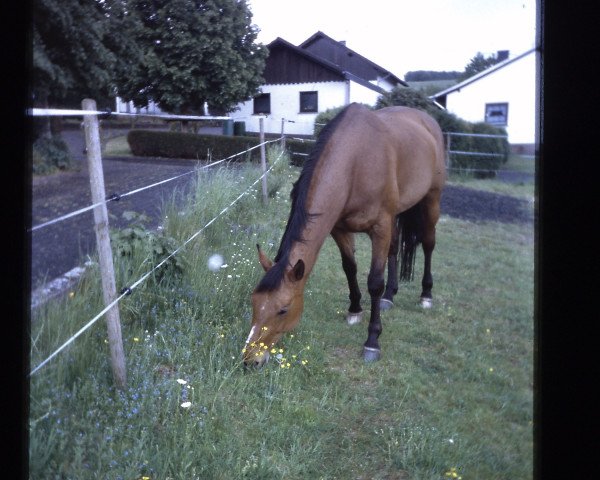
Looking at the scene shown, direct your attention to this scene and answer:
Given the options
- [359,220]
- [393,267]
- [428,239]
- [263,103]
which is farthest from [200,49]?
[393,267]

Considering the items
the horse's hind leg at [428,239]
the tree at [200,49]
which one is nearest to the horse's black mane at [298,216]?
the tree at [200,49]

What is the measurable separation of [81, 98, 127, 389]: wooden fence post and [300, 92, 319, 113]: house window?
0.95 metres

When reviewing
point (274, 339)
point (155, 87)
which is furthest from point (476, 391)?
point (155, 87)

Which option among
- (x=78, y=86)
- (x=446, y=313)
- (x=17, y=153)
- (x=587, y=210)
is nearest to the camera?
(x=587, y=210)

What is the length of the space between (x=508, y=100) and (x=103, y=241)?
1.96 meters

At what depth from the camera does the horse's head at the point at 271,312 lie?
2.82 m

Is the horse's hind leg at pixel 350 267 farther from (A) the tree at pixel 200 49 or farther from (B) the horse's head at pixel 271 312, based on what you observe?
(A) the tree at pixel 200 49

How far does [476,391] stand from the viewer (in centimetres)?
163

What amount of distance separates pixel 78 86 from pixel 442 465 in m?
1.95

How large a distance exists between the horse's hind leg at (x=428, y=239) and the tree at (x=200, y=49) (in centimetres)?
209

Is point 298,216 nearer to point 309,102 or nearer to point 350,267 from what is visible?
point 309,102

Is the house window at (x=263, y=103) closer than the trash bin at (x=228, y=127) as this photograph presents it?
Yes

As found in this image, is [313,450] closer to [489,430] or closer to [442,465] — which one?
[442,465]

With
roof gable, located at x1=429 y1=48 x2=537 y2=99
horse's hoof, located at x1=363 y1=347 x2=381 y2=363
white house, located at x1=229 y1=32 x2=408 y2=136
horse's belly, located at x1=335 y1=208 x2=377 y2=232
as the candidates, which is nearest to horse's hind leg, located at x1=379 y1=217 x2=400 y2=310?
horse's belly, located at x1=335 y1=208 x2=377 y2=232
